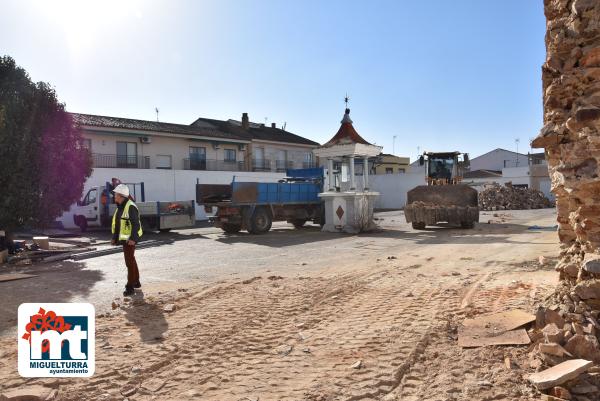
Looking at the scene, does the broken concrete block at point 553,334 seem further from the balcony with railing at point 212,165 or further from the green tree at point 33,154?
the balcony with railing at point 212,165

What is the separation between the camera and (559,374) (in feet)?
11.3

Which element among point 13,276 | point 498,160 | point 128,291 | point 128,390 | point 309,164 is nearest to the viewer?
point 128,390

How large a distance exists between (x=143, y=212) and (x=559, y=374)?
16.9 meters

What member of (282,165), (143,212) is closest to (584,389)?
(143,212)

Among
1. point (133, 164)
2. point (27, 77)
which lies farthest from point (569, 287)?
point (133, 164)

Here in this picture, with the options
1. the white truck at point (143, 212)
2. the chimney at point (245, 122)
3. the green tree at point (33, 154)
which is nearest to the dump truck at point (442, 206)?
the white truck at point (143, 212)

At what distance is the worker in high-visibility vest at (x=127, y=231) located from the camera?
7602mm

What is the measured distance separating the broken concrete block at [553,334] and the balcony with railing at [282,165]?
36902mm

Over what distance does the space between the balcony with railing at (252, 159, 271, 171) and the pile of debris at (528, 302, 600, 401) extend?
3566 cm

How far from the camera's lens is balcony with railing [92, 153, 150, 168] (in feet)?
93.9

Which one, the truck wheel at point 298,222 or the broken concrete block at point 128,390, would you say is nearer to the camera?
the broken concrete block at point 128,390

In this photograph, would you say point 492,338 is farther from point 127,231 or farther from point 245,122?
point 245,122

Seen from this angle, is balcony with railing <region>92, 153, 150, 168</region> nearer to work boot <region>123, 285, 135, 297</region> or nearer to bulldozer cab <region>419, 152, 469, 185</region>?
bulldozer cab <region>419, 152, 469, 185</region>

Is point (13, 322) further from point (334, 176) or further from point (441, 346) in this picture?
point (334, 176)
